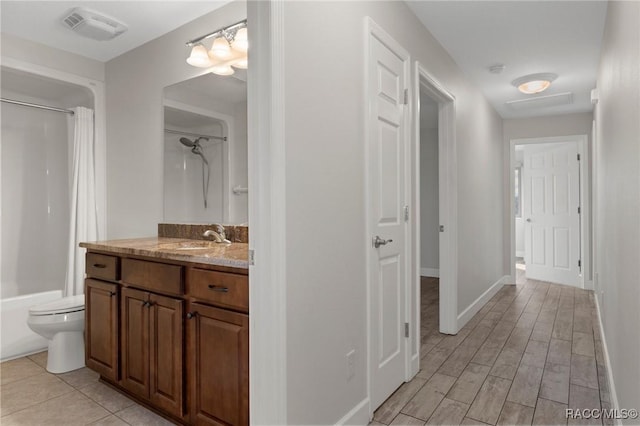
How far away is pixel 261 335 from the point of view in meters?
1.39

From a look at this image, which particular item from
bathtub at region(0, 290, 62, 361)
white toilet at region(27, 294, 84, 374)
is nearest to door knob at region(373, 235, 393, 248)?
white toilet at region(27, 294, 84, 374)

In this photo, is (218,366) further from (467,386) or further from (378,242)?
(467,386)

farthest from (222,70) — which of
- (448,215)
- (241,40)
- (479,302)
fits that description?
(479,302)

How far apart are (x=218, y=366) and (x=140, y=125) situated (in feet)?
7.47

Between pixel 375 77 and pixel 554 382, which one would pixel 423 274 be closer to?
pixel 554 382

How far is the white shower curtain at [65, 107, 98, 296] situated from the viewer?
3133 millimetres

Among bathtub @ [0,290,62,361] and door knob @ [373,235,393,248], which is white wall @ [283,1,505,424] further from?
bathtub @ [0,290,62,361]

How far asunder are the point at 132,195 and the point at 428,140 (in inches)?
195

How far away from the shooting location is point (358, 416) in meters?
1.83

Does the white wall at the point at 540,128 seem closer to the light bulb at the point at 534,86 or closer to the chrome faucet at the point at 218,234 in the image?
the light bulb at the point at 534,86

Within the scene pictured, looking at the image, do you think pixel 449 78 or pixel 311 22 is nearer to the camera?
pixel 311 22

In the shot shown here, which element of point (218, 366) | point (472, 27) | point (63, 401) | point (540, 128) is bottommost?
point (63, 401)

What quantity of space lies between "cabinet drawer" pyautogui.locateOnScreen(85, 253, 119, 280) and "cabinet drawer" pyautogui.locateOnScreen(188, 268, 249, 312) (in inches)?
28.7

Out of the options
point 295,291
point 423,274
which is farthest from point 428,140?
point 295,291
